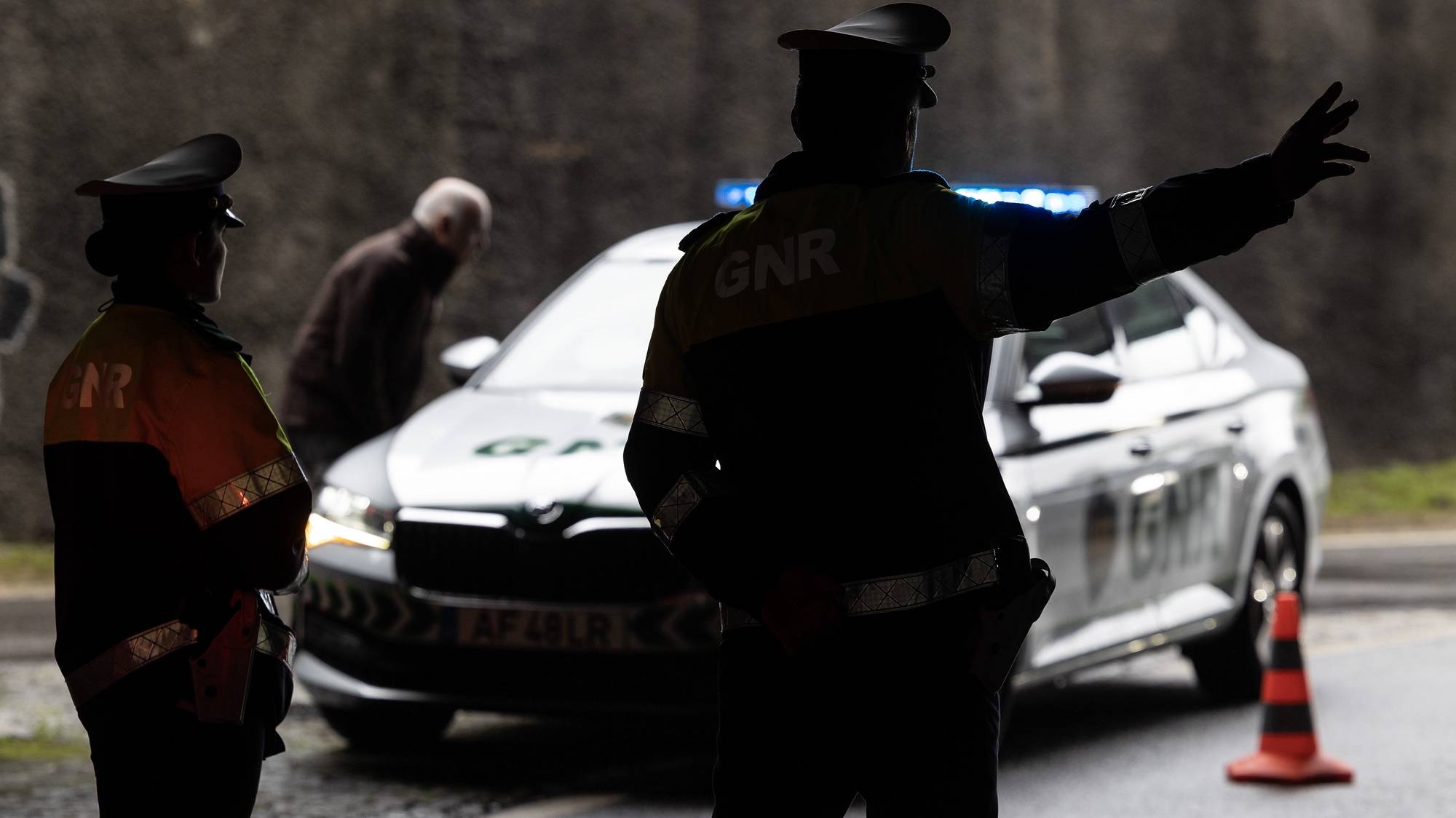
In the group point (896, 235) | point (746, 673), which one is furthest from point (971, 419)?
point (746, 673)

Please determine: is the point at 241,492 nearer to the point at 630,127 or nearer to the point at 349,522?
the point at 349,522

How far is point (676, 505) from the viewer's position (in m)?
2.99

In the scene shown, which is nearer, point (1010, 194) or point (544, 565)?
point (544, 565)

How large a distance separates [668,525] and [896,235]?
0.49 metres

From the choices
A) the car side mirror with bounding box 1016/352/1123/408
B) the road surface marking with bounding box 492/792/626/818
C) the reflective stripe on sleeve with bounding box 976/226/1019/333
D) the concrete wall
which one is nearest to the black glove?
the reflective stripe on sleeve with bounding box 976/226/1019/333

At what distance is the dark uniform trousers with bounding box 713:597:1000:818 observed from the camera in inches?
113

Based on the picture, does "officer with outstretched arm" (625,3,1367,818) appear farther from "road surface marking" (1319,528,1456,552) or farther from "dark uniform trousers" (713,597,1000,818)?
"road surface marking" (1319,528,1456,552)

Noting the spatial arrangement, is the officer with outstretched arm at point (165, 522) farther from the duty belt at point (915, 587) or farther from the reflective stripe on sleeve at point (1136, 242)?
the reflective stripe on sleeve at point (1136, 242)

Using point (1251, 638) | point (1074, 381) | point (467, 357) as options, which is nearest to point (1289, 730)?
point (1074, 381)

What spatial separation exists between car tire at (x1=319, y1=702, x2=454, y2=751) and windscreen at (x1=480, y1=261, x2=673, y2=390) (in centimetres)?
109

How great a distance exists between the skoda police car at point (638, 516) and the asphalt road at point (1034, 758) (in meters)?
0.23

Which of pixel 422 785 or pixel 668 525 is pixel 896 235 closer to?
pixel 668 525

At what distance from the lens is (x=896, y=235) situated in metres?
2.87

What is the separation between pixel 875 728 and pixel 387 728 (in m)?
4.20
